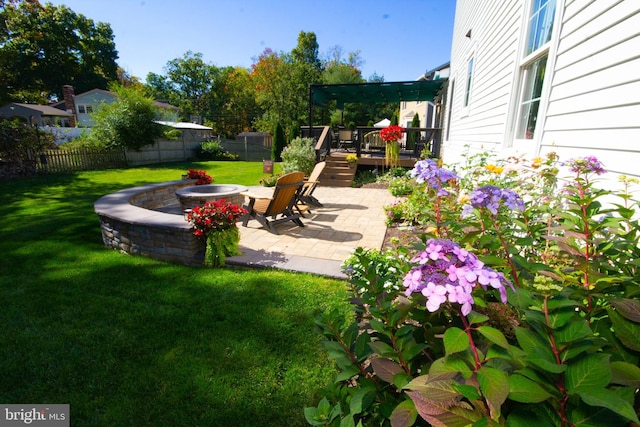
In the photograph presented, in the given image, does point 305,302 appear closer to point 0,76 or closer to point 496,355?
point 496,355

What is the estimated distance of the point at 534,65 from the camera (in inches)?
143

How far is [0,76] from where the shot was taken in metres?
13.1

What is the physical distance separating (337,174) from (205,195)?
19.5 ft

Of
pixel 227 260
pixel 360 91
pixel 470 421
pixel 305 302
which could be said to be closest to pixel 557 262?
pixel 470 421

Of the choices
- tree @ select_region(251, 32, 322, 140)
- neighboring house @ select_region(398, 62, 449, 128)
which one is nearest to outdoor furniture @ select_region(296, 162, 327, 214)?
neighboring house @ select_region(398, 62, 449, 128)

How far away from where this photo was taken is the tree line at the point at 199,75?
28.0m

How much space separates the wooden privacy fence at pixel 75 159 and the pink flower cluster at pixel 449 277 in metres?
Answer: 15.4

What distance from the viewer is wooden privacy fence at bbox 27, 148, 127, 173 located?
458 inches

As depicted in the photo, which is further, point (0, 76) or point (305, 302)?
point (0, 76)

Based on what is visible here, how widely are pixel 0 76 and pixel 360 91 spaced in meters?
15.6

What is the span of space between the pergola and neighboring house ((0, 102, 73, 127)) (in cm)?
2282

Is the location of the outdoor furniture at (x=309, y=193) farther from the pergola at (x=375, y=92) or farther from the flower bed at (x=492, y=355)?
the pergola at (x=375, y=92)

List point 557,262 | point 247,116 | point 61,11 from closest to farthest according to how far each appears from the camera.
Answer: point 557,262 < point 61,11 < point 247,116

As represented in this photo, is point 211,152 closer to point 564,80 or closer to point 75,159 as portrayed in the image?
point 75,159
